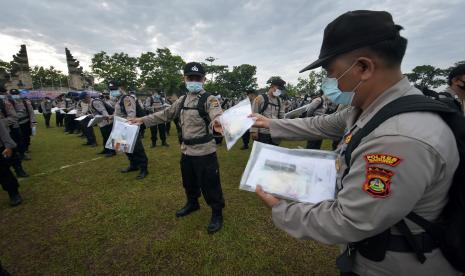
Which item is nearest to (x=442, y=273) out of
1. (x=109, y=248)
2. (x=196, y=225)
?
(x=196, y=225)

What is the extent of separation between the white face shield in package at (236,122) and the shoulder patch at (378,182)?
3.81 ft

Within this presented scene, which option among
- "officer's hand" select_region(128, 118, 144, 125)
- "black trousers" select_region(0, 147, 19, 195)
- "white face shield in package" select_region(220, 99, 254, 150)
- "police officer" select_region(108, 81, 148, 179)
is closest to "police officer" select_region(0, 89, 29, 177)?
"black trousers" select_region(0, 147, 19, 195)

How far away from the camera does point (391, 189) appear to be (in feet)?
2.84

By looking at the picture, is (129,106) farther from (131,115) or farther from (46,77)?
(46,77)

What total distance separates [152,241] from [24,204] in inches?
128

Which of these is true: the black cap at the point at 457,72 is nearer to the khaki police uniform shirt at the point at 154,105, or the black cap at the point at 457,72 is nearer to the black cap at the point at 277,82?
the black cap at the point at 277,82

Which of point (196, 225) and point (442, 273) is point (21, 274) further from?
point (442, 273)

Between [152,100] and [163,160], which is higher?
[152,100]

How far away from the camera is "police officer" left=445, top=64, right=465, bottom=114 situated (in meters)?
3.10

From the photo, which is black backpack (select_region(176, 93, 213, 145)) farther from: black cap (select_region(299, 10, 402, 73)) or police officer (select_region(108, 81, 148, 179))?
police officer (select_region(108, 81, 148, 179))

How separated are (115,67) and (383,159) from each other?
55.5 meters

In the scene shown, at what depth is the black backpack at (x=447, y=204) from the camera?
947 mm

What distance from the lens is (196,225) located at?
3725 mm

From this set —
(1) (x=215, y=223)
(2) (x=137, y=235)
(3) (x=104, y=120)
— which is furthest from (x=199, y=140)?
(3) (x=104, y=120)
